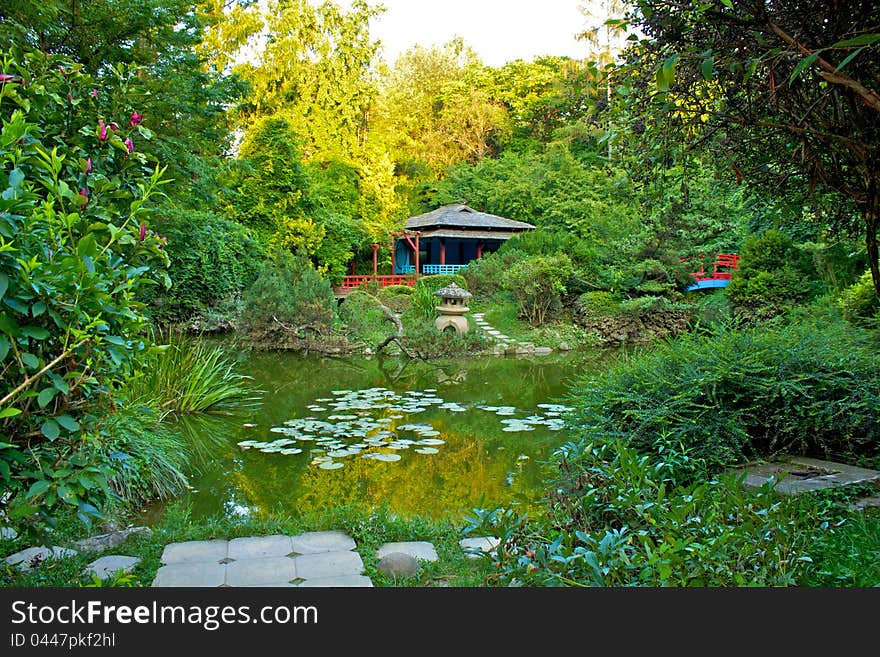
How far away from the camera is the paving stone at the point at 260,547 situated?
3203 mm

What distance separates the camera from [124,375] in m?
2.28

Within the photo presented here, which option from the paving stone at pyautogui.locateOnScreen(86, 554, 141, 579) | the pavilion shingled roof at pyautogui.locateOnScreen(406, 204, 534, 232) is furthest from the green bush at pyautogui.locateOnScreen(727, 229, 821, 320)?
the paving stone at pyautogui.locateOnScreen(86, 554, 141, 579)

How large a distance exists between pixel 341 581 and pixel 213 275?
14.5 meters

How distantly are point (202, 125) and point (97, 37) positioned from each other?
195 cm

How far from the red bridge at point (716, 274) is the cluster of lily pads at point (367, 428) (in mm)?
11976

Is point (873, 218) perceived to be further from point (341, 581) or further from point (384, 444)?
point (384, 444)

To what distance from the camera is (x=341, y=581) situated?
2.87m

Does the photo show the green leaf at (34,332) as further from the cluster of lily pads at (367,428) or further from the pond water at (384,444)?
the cluster of lily pads at (367,428)

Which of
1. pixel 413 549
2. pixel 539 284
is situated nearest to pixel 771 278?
pixel 539 284

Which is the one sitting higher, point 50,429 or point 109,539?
point 50,429

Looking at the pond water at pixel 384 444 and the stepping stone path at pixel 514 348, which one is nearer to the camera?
the pond water at pixel 384 444

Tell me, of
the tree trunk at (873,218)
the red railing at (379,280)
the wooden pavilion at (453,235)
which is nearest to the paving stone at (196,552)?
the tree trunk at (873,218)

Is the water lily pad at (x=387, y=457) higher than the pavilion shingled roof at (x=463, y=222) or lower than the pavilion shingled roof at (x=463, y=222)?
lower

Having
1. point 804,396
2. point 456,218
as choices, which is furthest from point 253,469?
point 456,218
